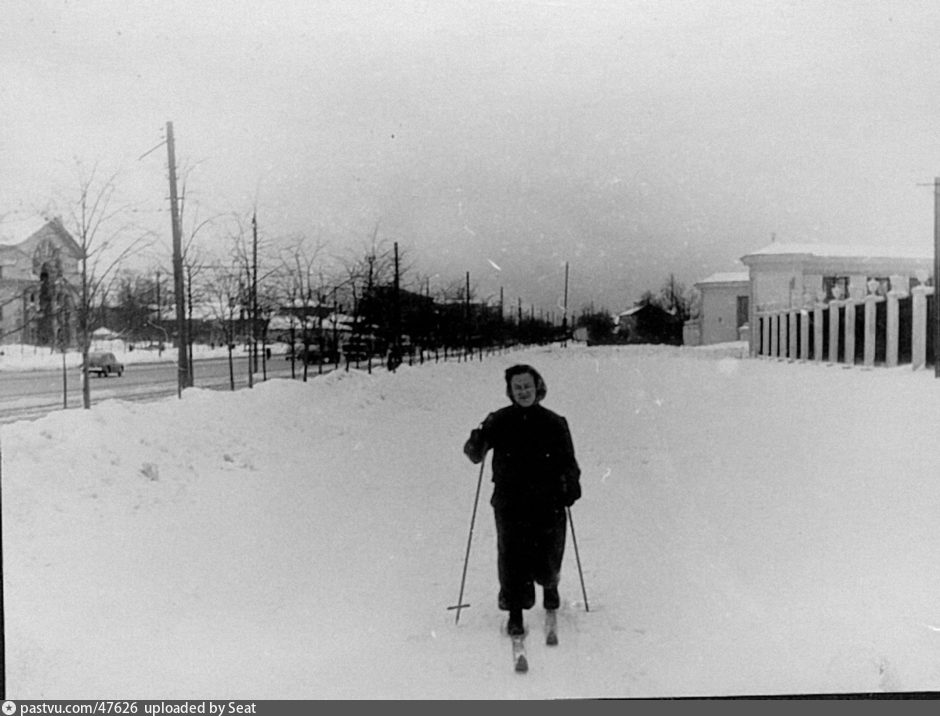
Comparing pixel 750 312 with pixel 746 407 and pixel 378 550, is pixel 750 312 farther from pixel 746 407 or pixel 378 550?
pixel 378 550

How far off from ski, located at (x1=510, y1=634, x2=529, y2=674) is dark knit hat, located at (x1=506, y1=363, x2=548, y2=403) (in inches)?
30.8

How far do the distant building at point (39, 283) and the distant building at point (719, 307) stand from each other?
256cm

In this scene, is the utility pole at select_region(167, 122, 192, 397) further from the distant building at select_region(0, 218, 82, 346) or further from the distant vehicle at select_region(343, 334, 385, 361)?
the distant vehicle at select_region(343, 334, 385, 361)

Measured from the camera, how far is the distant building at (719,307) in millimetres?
3027

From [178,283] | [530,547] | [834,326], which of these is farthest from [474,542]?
A: [834,326]

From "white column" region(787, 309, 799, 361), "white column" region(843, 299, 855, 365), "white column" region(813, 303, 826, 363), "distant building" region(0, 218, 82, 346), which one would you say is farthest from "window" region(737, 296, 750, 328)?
"distant building" region(0, 218, 82, 346)

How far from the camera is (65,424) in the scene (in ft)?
10.5

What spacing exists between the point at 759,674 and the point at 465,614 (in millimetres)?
1027

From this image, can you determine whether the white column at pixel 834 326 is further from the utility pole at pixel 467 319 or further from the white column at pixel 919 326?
the utility pole at pixel 467 319

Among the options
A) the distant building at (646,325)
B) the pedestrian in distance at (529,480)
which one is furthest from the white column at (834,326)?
the pedestrian in distance at (529,480)

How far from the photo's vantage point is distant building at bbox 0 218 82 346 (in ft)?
9.27

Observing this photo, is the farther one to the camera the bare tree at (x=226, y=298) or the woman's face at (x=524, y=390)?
the bare tree at (x=226, y=298)

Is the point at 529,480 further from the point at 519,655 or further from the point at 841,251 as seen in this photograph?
the point at 841,251

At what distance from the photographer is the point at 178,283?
3.39 m
